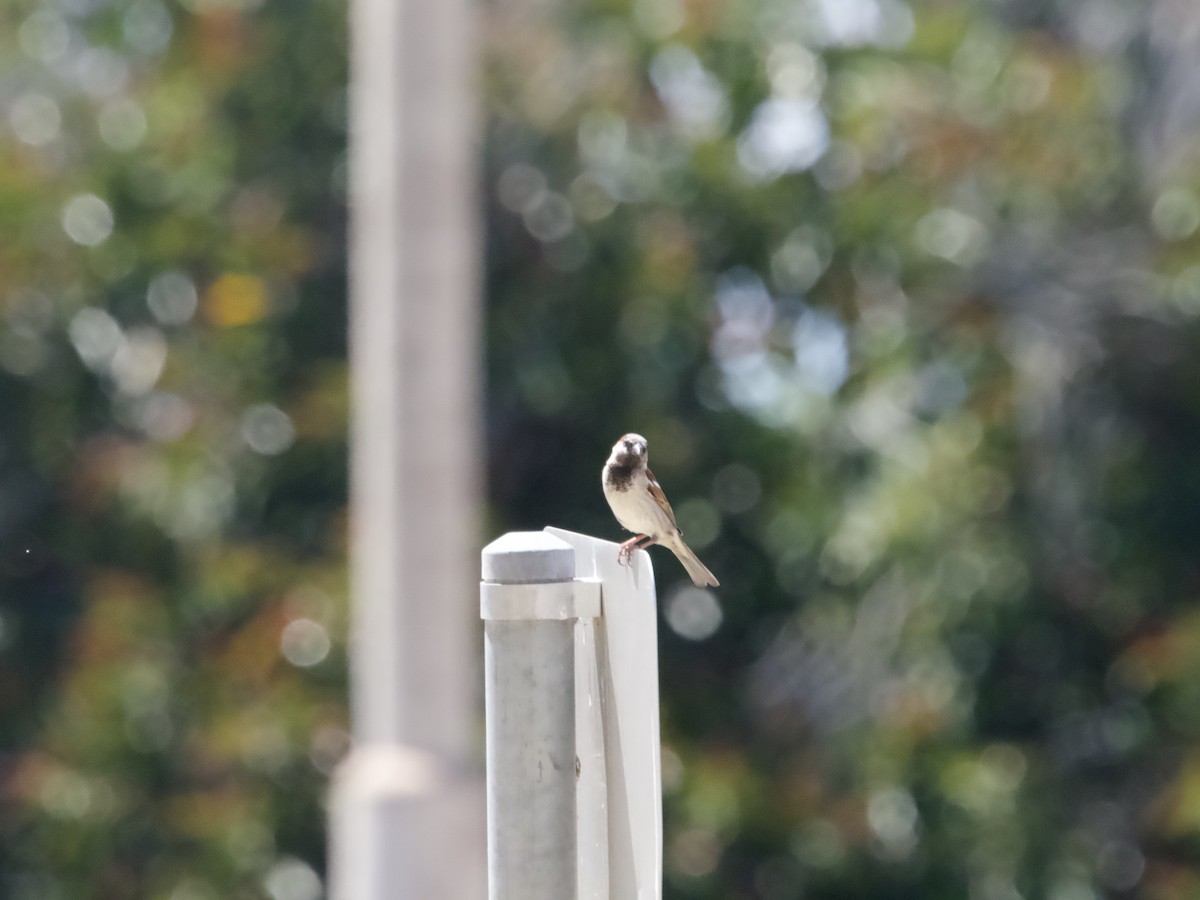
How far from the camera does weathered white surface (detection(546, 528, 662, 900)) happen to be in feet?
6.66

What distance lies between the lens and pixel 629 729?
207 centimetres

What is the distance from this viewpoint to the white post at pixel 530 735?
2.05 m

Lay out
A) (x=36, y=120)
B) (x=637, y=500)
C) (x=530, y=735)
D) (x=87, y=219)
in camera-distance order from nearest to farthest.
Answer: (x=530, y=735), (x=637, y=500), (x=87, y=219), (x=36, y=120)

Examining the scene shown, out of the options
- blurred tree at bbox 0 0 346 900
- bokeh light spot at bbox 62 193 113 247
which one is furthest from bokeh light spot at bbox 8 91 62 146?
bokeh light spot at bbox 62 193 113 247

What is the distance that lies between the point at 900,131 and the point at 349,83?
3.00 m

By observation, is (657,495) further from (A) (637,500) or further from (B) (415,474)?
(B) (415,474)

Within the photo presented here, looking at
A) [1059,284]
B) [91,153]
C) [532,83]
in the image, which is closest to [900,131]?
[1059,284]

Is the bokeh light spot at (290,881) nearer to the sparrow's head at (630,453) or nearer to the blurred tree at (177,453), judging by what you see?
the blurred tree at (177,453)

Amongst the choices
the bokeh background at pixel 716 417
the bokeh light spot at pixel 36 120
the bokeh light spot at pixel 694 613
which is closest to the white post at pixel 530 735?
the bokeh background at pixel 716 417

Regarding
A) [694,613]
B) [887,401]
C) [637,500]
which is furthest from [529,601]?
[694,613]

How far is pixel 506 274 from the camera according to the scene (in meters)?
9.19

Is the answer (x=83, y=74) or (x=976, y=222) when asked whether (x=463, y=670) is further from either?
→ (x=83, y=74)

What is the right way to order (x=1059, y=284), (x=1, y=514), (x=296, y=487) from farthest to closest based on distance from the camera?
(x=1, y=514) → (x=296, y=487) → (x=1059, y=284)

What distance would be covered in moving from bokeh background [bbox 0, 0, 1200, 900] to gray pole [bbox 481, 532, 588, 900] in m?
6.06
